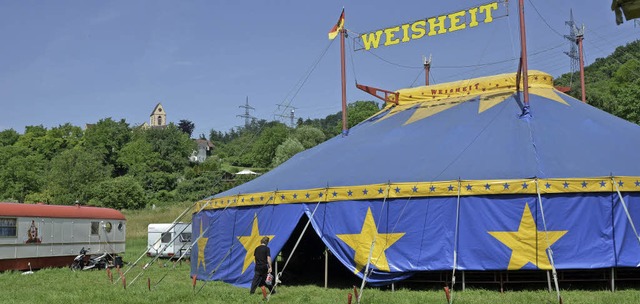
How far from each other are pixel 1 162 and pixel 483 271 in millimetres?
66727

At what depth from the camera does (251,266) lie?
13.6m

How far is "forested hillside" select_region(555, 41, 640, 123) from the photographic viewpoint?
35375 millimetres

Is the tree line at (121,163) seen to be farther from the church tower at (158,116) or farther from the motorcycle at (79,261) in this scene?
the church tower at (158,116)

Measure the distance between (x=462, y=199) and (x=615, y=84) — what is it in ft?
163

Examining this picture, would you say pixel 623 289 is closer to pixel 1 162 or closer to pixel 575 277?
pixel 575 277

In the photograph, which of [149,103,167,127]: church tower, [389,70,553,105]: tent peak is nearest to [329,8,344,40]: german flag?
[389,70,553,105]: tent peak

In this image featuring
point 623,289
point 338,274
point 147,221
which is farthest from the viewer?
point 147,221

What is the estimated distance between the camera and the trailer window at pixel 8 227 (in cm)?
1834

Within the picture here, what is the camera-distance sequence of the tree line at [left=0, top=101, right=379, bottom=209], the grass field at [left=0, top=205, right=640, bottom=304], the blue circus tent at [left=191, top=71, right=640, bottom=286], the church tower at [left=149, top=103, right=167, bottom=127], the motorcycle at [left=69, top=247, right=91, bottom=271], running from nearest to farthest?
the grass field at [left=0, top=205, right=640, bottom=304], the blue circus tent at [left=191, top=71, right=640, bottom=286], the motorcycle at [left=69, top=247, right=91, bottom=271], the tree line at [left=0, top=101, right=379, bottom=209], the church tower at [left=149, top=103, right=167, bottom=127]

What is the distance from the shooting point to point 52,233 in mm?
20141

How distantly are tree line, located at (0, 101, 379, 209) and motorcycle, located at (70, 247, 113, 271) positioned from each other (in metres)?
26.7

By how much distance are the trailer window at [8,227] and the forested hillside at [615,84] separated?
21445 mm

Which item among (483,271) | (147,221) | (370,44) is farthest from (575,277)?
(147,221)

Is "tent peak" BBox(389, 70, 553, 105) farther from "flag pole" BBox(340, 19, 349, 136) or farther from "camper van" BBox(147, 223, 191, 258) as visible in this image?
"camper van" BBox(147, 223, 191, 258)
